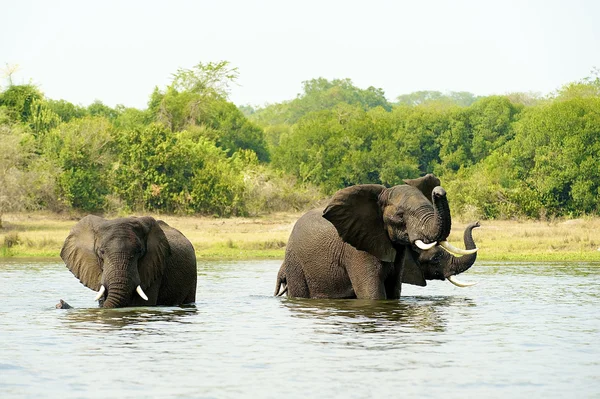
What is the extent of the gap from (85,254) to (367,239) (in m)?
3.69

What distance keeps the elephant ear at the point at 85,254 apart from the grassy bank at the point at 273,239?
52.2 feet

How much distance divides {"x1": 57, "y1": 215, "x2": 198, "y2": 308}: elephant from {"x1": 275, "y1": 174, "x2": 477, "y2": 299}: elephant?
5.90 ft

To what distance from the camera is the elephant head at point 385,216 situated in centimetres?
1466

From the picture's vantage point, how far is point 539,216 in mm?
46688

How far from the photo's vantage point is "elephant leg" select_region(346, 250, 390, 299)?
15.6 m

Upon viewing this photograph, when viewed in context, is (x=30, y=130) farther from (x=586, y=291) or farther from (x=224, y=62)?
(x=586, y=291)

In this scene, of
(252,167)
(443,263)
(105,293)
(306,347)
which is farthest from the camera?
(252,167)

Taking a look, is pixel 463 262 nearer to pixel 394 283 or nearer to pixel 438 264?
pixel 438 264

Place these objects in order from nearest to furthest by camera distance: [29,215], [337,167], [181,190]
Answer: [29,215], [181,190], [337,167]

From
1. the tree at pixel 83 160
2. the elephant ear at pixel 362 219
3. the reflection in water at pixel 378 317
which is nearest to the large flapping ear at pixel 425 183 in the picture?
the elephant ear at pixel 362 219

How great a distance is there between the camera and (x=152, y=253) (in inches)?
605

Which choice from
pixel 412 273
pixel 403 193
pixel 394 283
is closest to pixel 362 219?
pixel 403 193

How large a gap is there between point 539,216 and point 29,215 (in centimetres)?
1967

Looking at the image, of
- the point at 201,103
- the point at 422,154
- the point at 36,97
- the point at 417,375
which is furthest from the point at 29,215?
the point at 417,375
